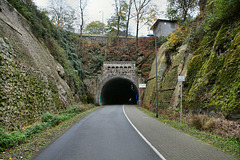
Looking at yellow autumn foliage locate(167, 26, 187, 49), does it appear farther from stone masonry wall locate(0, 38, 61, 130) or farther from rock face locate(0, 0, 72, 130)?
stone masonry wall locate(0, 38, 61, 130)

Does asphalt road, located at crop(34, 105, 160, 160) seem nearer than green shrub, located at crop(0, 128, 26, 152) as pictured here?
Yes

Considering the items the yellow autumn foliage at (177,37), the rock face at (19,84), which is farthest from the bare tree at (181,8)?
the rock face at (19,84)

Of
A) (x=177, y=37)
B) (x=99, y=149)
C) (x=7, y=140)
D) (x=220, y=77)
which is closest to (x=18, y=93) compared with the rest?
(x=7, y=140)

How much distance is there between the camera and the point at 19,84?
9.13m

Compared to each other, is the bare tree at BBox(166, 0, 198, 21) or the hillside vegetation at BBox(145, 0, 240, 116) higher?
the bare tree at BBox(166, 0, 198, 21)

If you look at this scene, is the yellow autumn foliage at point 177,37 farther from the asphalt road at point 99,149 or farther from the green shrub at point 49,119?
the asphalt road at point 99,149

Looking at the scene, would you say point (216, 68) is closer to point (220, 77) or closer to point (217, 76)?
point (217, 76)

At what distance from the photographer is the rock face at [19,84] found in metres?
7.76

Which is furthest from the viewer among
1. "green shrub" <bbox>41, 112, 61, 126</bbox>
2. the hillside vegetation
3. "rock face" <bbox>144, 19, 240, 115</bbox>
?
"green shrub" <bbox>41, 112, 61, 126</bbox>

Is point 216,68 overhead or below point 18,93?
overhead

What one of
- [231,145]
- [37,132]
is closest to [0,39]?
[37,132]

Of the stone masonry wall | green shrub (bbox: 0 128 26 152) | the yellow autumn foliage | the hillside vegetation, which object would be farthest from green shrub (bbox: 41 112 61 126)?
the yellow autumn foliage

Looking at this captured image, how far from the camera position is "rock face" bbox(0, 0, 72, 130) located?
776cm

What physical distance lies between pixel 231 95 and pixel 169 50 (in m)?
15.6
